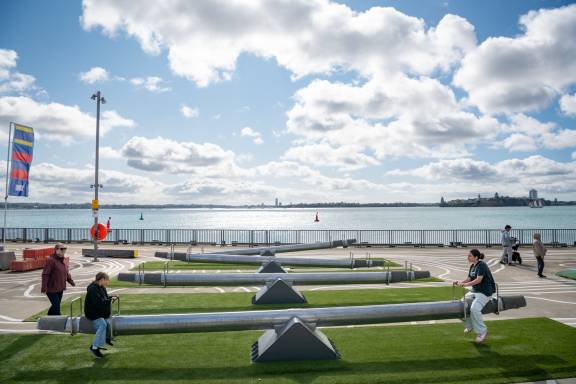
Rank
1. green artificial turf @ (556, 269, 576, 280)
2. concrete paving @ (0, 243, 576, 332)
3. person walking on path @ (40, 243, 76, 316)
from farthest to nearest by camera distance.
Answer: green artificial turf @ (556, 269, 576, 280)
concrete paving @ (0, 243, 576, 332)
person walking on path @ (40, 243, 76, 316)

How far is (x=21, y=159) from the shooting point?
2014 cm

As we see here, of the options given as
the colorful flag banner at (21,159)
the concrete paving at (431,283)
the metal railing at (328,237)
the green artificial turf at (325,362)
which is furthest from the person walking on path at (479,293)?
the metal railing at (328,237)

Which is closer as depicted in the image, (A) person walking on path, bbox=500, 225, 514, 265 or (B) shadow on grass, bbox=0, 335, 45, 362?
(B) shadow on grass, bbox=0, 335, 45, 362

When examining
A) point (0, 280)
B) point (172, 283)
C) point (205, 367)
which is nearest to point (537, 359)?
point (205, 367)

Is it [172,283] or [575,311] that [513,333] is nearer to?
[575,311]

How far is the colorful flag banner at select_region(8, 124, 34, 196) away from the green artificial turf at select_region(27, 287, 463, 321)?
426 inches

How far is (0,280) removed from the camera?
1592 centimetres

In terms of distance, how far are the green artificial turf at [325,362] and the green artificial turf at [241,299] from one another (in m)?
2.43

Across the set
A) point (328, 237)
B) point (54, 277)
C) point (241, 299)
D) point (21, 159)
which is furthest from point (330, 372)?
point (328, 237)

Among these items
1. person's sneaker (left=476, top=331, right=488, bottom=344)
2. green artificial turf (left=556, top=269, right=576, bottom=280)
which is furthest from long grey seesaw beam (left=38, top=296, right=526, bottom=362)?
green artificial turf (left=556, top=269, right=576, bottom=280)

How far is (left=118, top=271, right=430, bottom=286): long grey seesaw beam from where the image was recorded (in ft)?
36.1

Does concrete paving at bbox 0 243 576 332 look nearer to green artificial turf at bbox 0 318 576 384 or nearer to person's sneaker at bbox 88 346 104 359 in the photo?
green artificial turf at bbox 0 318 576 384

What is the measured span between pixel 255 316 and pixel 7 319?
22.8 ft

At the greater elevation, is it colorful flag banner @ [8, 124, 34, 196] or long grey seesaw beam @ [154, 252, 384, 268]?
colorful flag banner @ [8, 124, 34, 196]
